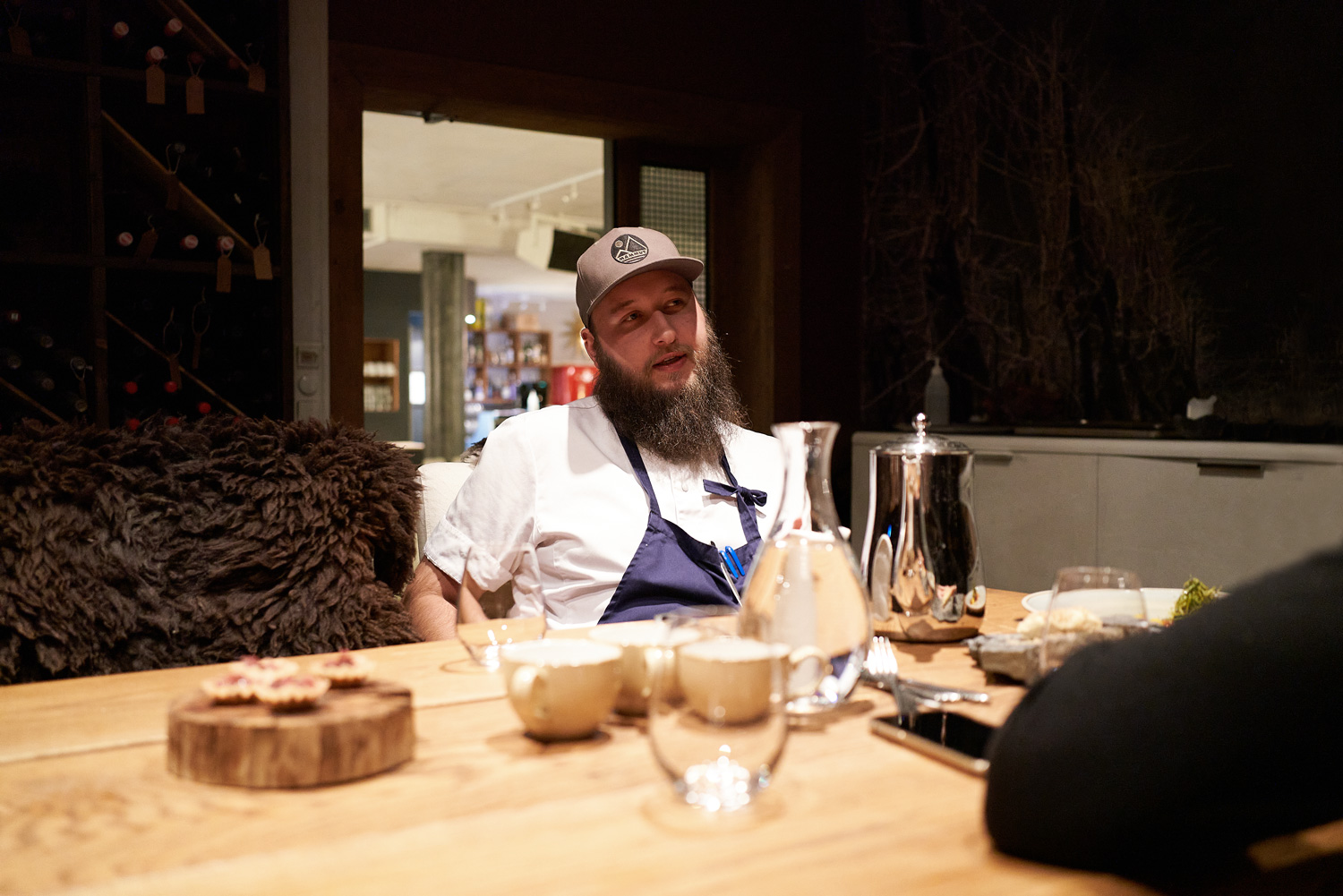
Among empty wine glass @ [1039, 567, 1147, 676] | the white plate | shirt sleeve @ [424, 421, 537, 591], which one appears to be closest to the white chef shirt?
shirt sleeve @ [424, 421, 537, 591]

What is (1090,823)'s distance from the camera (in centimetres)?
59

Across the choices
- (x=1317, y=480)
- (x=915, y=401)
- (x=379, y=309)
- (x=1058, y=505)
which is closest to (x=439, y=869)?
(x=1317, y=480)

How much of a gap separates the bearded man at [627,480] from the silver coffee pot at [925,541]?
A: 1.19 ft

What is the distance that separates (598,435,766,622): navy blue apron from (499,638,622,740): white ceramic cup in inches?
31.6

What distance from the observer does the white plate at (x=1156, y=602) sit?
129 centimetres

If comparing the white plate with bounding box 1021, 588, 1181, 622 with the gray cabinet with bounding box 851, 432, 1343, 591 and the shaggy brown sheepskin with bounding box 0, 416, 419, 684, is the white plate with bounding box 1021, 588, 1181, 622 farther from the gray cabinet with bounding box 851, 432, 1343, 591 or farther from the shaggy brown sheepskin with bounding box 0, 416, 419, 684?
the gray cabinet with bounding box 851, 432, 1343, 591

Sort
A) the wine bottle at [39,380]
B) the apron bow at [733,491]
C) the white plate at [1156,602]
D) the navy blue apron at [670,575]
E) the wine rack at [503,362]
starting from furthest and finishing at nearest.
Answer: the wine rack at [503,362], the wine bottle at [39,380], the apron bow at [733,491], the navy blue apron at [670,575], the white plate at [1156,602]

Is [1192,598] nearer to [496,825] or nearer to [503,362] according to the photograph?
[496,825]

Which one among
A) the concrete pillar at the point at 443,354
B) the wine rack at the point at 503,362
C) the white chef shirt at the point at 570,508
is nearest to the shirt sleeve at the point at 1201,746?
the white chef shirt at the point at 570,508

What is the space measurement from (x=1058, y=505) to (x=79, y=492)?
9.94 ft

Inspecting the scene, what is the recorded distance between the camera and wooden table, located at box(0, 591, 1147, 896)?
59 centimetres

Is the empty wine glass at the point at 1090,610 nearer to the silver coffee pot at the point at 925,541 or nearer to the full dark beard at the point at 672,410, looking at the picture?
the silver coffee pot at the point at 925,541

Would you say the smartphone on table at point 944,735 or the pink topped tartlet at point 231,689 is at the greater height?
the pink topped tartlet at point 231,689

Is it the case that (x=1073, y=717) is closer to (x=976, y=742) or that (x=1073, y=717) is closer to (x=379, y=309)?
(x=976, y=742)
